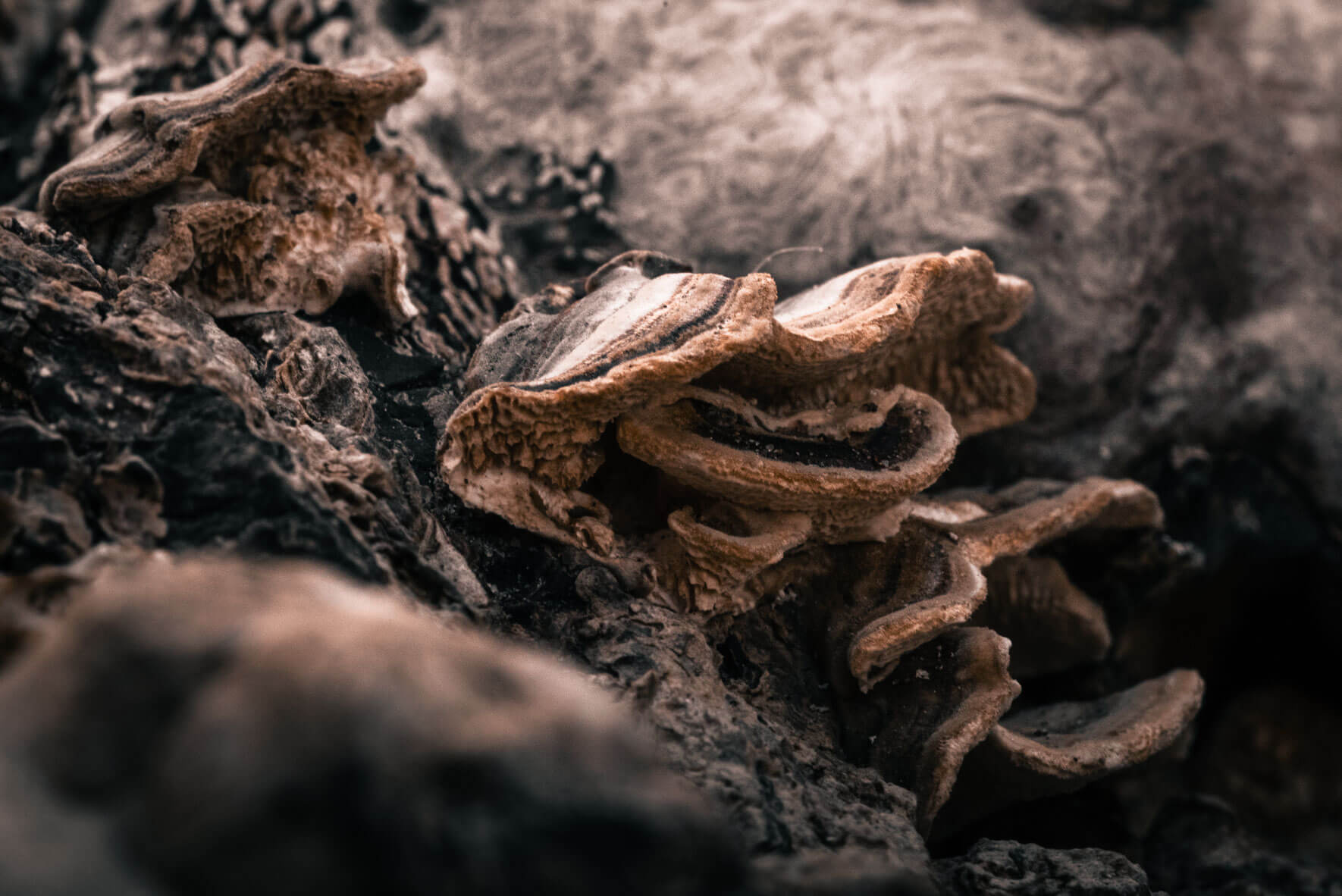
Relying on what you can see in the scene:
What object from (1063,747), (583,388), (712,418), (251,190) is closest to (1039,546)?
(1063,747)

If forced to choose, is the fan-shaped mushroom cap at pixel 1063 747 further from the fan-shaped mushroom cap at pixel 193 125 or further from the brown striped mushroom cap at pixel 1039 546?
the fan-shaped mushroom cap at pixel 193 125

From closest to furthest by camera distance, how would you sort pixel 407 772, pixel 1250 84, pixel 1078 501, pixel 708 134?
pixel 407 772, pixel 1078 501, pixel 708 134, pixel 1250 84

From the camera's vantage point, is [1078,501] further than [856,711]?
Yes

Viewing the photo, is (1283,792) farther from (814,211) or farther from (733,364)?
(733,364)

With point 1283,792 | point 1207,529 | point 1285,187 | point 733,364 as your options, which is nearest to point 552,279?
point 733,364

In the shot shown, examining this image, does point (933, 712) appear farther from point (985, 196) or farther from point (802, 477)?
point (985, 196)

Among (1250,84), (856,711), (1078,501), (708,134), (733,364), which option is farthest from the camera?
(1250,84)

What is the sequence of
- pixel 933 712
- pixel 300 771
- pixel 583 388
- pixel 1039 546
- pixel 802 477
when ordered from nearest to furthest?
pixel 300 771 < pixel 583 388 < pixel 802 477 < pixel 933 712 < pixel 1039 546

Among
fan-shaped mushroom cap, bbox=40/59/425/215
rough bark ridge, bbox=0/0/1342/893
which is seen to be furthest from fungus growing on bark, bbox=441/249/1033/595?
fan-shaped mushroom cap, bbox=40/59/425/215
